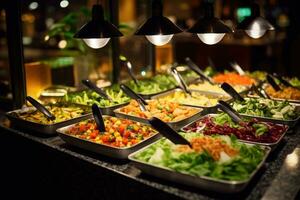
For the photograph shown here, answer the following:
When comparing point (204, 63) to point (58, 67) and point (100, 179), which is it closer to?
point (58, 67)

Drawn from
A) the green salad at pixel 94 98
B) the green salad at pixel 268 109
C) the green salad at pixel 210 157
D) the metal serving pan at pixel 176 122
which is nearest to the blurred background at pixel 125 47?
the green salad at pixel 94 98

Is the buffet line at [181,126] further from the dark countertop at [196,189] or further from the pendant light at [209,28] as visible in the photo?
the pendant light at [209,28]

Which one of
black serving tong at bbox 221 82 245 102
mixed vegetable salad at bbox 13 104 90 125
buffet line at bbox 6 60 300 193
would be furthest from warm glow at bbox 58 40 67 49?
black serving tong at bbox 221 82 245 102

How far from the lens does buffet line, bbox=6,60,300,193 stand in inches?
71.1

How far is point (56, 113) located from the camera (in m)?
2.80

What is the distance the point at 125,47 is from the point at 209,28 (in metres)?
2.44

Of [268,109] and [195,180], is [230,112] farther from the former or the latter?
[195,180]

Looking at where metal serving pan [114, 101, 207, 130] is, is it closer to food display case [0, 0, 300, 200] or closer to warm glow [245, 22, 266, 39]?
food display case [0, 0, 300, 200]

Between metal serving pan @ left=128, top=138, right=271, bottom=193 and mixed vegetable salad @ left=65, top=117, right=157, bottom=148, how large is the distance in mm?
278

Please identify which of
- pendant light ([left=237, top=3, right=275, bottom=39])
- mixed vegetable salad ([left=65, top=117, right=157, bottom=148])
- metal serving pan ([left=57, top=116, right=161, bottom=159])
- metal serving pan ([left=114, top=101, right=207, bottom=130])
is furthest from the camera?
pendant light ([left=237, top=3, right=275, bottom=39])

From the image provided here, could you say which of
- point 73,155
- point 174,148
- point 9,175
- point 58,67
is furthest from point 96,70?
point 174,148

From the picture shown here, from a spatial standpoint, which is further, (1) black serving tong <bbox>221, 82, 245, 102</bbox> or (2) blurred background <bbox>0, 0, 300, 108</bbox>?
(2) blurred background <bbox>0, 0, 300, 108</bbox>

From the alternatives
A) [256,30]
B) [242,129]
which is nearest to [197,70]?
[256,30]

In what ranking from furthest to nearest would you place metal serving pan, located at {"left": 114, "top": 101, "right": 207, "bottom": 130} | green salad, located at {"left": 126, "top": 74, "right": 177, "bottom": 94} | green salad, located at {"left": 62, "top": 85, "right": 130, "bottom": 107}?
green salad, located at {"left": 126, "top": 74, "right": 177, "bottom": 94} < green salad, located at {"left": 62, "top": 85, "right": 130, "bottom": 107} < metal serving pan, located at {"left": 114, "top": 101, "right": 207, "bottom": 130}
